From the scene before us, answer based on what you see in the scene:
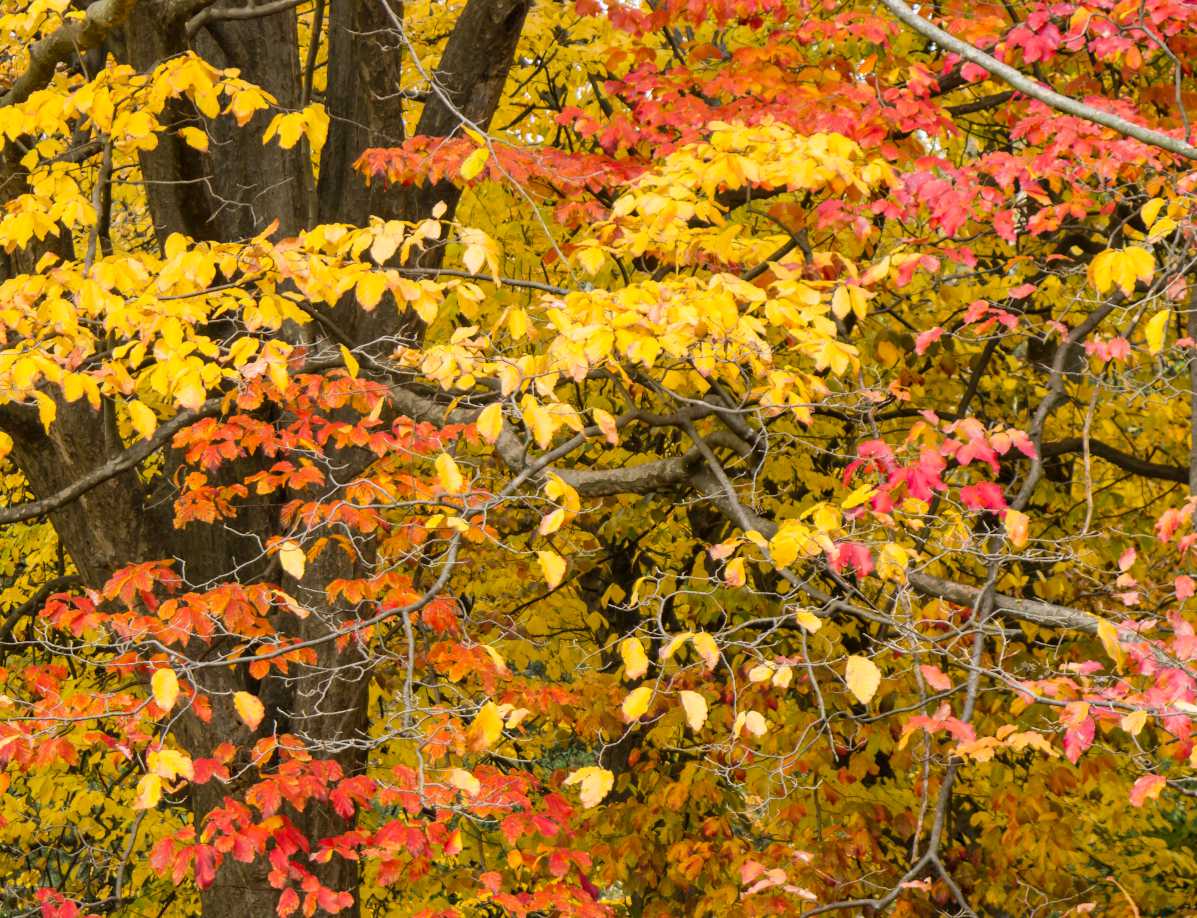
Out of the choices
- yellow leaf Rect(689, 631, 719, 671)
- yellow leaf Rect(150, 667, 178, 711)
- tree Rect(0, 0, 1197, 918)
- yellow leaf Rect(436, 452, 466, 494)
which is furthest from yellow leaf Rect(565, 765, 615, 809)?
yellow leaf Rect(150, 667, 178, 711)

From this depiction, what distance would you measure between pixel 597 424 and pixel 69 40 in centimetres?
294

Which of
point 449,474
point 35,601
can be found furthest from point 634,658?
point 35,601

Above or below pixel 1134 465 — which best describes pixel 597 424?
above

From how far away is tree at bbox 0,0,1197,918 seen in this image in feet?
15.0

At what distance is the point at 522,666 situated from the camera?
1066 centimetres

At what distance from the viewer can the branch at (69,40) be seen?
5.34 meters

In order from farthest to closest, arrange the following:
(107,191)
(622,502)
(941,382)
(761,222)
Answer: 1. (622,502)
2. (761,222)
3. (941,382)
4. (107,191)

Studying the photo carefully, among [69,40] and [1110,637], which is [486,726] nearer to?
[1110,637]

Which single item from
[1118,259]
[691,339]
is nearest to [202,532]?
[691,339]

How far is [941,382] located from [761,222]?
182cm

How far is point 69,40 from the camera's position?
549 centimetres

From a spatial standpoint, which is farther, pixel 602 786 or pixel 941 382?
pixel 941 382

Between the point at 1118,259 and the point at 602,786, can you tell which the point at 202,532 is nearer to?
the point at 602,786

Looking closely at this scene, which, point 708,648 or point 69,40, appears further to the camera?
point 69,40
